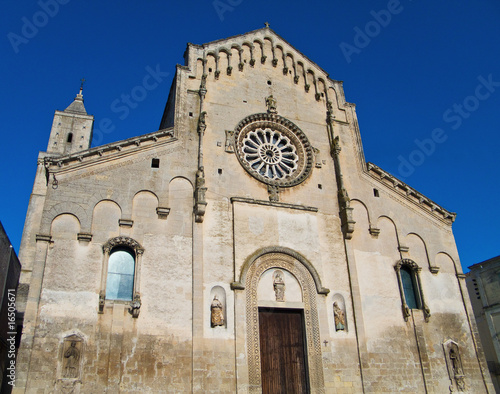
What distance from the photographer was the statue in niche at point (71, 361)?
14.8 metres

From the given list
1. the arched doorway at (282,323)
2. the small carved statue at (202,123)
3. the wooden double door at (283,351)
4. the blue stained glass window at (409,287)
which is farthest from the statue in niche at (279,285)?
the small carved statue at (202,123)

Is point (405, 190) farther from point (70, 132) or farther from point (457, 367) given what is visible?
point (70, 132)

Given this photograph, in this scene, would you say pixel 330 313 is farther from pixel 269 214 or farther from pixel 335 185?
pixel 335 185

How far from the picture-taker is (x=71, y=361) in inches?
587

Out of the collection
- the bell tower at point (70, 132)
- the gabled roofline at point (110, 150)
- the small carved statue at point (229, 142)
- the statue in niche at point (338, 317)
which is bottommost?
the statue in niche at point (338, 317)

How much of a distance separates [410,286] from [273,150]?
9138 mm

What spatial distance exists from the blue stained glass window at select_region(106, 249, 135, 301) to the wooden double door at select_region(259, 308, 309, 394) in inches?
208

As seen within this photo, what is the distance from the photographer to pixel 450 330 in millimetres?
20547

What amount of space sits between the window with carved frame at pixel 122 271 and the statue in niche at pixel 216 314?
9.03 ft

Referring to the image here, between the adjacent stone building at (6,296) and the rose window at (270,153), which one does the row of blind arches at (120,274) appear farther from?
the rose window at (270,153)

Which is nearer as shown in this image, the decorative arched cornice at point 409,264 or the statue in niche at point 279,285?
the statue in niche at point 279,285

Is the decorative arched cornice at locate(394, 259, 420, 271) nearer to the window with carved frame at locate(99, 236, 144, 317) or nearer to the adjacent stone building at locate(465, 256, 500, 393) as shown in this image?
the window with carved frame at locate(99, 236, 144, 317)

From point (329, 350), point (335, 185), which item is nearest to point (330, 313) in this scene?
point (329, 350)
